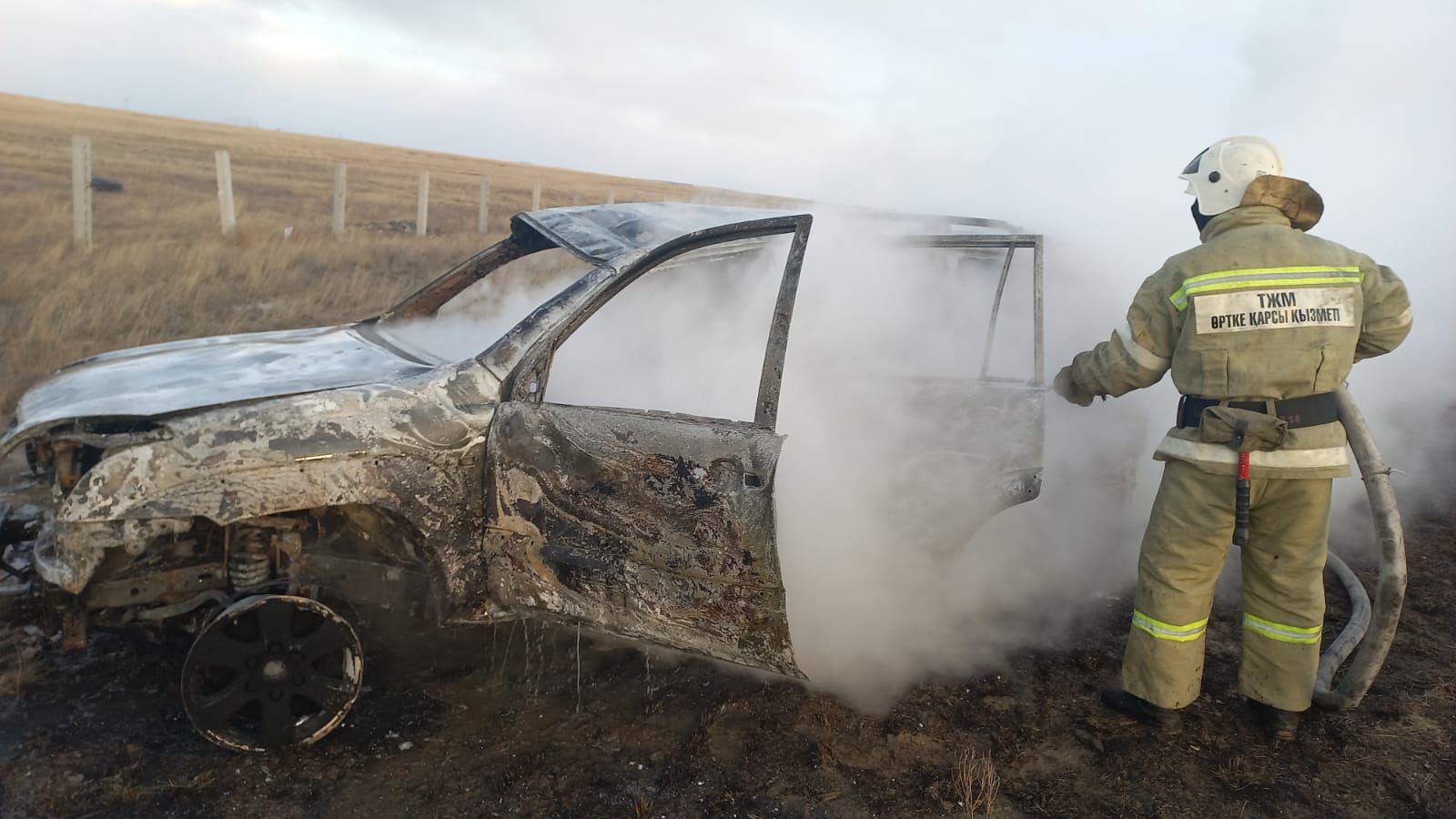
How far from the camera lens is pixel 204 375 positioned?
2928mm

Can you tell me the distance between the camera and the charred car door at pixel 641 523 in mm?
2809

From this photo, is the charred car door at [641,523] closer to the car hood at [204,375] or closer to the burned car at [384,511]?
the burned car at [384,511]

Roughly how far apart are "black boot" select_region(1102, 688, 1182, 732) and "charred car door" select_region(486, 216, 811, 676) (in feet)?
4.65

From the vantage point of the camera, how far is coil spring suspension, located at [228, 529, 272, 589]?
110 inches

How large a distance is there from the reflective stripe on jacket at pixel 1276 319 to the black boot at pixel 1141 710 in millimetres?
953

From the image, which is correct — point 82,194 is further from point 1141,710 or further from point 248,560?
point 1141,710

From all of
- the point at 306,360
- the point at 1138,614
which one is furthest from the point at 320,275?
the point at 1138,614

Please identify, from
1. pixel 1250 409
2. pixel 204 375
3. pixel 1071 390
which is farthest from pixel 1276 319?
pixel 204 375

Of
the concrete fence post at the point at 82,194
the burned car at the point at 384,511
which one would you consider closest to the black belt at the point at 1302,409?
the burned car at the point at 384,511

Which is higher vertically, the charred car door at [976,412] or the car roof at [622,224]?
the car roof at [622,224]

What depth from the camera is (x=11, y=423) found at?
8.82ft

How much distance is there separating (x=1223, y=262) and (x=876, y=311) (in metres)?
1.44

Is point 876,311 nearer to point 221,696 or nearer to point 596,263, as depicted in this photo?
point 596,263

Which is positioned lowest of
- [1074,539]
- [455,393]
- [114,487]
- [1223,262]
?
[1074,539]
